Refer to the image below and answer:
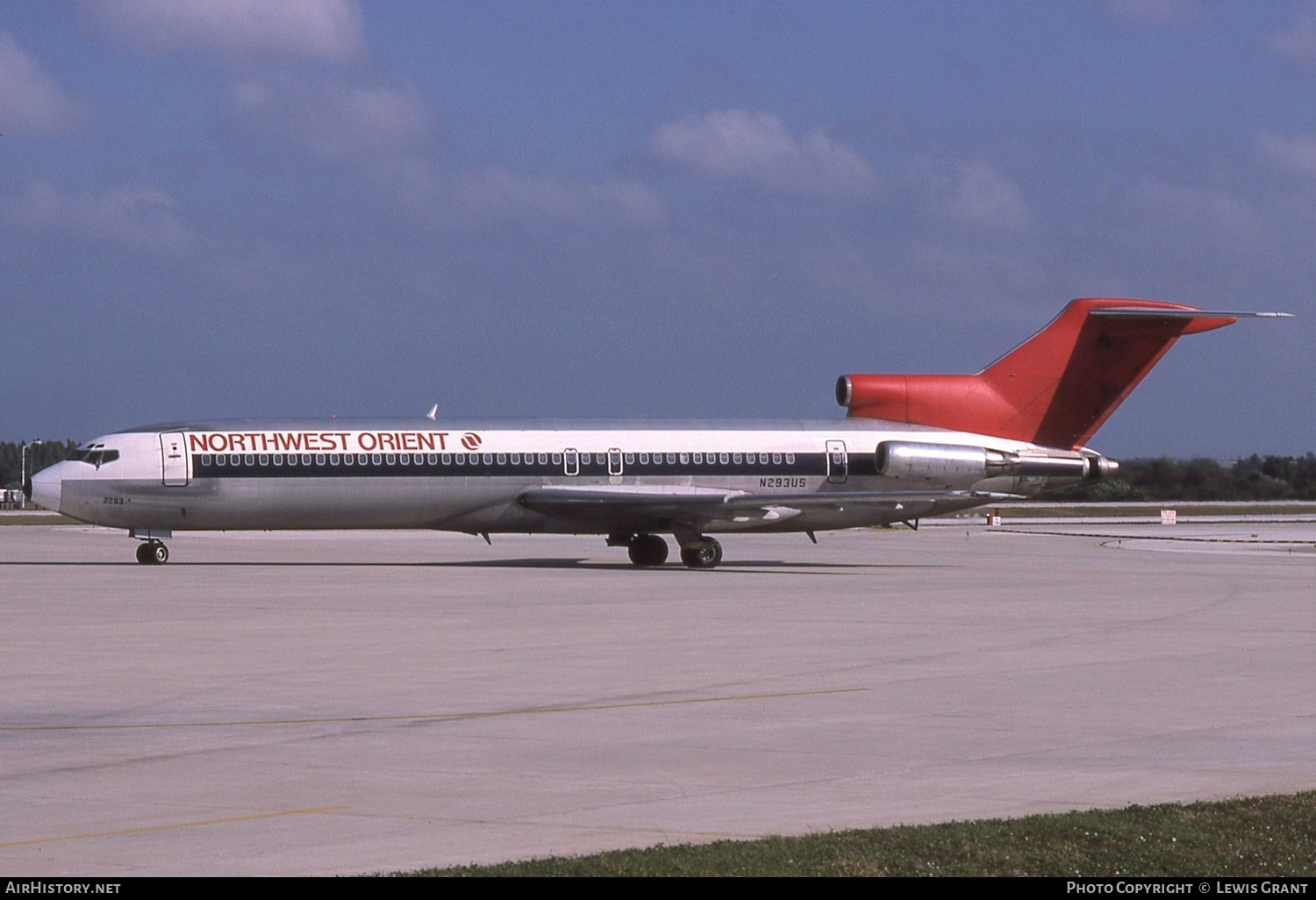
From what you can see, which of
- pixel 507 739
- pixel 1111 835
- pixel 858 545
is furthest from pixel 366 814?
pixel 858 545

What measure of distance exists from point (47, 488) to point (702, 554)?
49.4 ft

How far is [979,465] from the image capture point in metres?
43.2

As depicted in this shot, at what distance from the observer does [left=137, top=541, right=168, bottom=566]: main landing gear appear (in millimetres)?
41219

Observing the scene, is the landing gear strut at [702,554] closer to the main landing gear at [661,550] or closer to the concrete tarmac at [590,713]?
the main landing gear at [661,550]

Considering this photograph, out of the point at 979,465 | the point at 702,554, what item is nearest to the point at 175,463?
the point at 702,554

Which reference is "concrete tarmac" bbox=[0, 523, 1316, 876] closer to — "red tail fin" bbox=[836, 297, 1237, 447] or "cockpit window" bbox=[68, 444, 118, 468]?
"cockpit window" bbox=[68, 444, 118, 468]

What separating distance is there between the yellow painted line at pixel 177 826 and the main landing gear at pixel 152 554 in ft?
104

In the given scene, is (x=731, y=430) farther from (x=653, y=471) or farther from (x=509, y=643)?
(x=509, y=643)

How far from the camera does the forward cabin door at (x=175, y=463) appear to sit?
39.8 m

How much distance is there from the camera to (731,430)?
141 ft

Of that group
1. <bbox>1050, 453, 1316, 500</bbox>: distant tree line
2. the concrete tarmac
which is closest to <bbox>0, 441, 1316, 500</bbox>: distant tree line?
<bbox>1050, 453, 1316, 500</bbox>: distant tree line

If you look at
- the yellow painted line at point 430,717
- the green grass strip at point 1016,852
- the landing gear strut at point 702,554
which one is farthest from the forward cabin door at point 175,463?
the green grass strip at point 1016,852

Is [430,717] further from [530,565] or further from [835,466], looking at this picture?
[835,466]

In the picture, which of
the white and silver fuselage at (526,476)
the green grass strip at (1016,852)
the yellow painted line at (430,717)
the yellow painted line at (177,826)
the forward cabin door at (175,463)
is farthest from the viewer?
the white and silver fuselage at (526,476)
